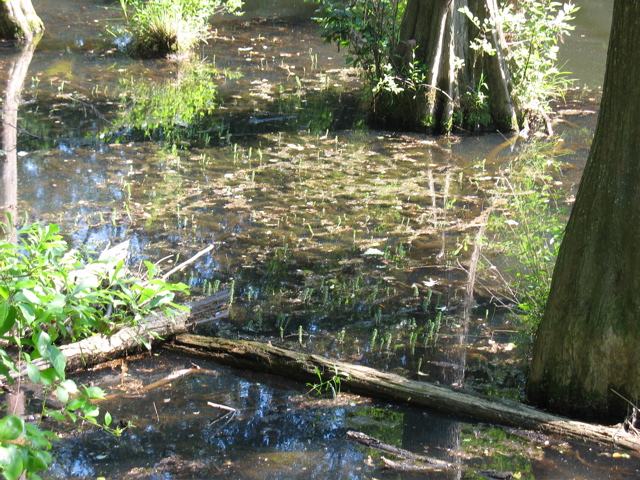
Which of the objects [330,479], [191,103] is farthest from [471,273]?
[191,103]

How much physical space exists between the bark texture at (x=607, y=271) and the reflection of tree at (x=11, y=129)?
3.46 meters

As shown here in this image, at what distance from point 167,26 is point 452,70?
6659 mm

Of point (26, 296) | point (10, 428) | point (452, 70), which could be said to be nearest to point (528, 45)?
point (452, 70)

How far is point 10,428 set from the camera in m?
1.95

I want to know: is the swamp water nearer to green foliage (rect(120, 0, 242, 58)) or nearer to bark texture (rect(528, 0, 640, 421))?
bark texture (rect(528, 0, 640, 421))

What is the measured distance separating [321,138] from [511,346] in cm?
546

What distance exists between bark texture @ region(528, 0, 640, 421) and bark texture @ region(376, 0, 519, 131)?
19.4 ft

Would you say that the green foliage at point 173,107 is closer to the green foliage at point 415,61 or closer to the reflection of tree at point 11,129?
the reflection of tree at point 11,129

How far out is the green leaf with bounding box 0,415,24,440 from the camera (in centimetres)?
193

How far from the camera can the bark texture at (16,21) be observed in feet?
48.6

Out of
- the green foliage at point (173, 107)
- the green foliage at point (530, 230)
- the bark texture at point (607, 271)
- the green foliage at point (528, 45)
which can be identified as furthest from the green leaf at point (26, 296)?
the green foliage at point (528, 45)

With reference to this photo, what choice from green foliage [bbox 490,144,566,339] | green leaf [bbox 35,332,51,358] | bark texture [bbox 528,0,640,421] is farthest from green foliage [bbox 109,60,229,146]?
green leaf [bbox 35,332,51,358]

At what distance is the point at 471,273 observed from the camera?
6.07 meters

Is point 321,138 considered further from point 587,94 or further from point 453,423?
point 453,423
